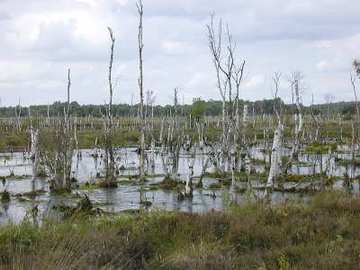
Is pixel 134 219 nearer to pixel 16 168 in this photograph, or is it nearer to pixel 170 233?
pixel 170 233

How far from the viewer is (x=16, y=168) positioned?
3712 cm

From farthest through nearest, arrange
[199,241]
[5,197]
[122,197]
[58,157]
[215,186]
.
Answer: [215,186] → [58,157] → [122,197] → [5,197] → [199,241]

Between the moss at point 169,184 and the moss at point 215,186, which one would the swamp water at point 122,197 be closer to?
the moss at point 215,186

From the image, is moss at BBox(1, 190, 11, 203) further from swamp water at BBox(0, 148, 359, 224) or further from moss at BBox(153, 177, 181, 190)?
moss at BBox(153, 177, 181, 190)

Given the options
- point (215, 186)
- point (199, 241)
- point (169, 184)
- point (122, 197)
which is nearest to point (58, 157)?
point (122, 197)

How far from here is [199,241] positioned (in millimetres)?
11219

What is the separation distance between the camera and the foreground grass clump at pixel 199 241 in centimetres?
938

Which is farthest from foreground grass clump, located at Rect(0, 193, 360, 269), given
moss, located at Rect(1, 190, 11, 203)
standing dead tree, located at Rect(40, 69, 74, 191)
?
standing dead tree, located at Rect(40, 69, 74, 191)

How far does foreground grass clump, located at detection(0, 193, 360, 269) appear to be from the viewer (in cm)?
938

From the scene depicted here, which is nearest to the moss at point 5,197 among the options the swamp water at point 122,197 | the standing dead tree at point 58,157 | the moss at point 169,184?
the swamp water at point 122,197

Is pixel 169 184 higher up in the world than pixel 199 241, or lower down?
lower down

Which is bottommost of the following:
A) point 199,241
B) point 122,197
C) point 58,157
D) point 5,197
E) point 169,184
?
point 122,197

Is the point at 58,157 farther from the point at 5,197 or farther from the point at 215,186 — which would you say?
the point at 215,186

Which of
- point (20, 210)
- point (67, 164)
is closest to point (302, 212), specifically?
point (20, 210)
